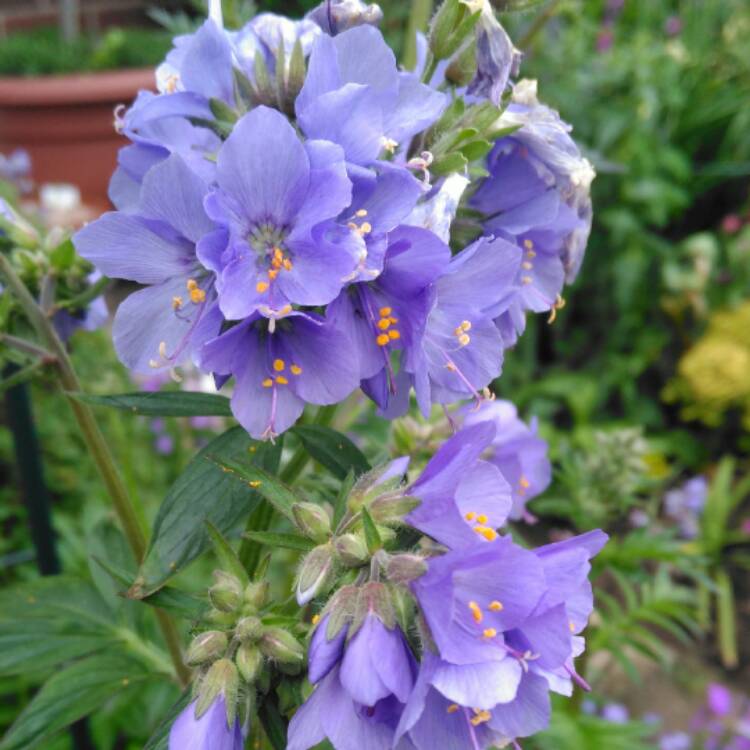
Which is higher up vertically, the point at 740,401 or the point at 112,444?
the point at 112,444

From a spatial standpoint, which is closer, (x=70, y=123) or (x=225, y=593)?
(x=225, y=593)

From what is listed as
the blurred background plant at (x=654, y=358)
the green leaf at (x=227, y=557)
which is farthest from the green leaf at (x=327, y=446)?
the blurred background plant at (x=654, y=358)

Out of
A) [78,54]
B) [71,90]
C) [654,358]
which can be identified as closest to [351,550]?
[654,358]

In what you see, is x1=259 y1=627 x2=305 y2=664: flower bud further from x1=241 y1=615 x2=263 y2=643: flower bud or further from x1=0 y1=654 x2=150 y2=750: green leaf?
x1=0 y1=654 x2=150 y2=750: green leaf

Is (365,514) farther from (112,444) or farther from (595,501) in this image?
(112,444)

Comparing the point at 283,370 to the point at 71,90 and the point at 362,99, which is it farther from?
the point at 71,90

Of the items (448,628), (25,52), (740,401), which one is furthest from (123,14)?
(448,628)

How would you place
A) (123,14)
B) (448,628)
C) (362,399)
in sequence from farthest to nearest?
(123,14)
(362,399)
(448,628)
